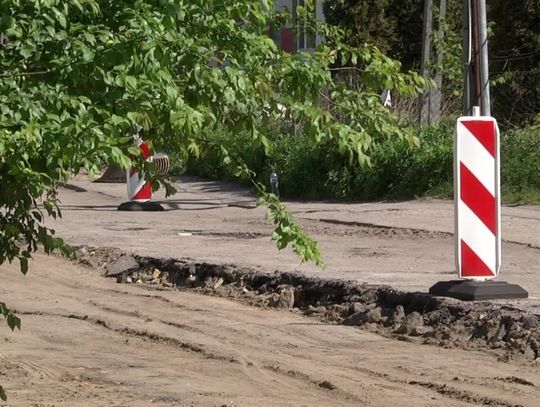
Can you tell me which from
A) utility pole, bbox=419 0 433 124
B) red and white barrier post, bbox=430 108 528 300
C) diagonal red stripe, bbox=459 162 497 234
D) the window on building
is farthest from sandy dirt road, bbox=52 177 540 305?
the window on building

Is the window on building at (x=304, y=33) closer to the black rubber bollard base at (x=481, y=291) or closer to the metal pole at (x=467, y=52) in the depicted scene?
the black rubber bollard base at (x=481, y=291)

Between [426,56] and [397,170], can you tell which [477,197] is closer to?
[397,170]

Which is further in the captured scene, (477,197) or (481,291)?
(477,197)

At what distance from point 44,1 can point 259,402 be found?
350 centimetres

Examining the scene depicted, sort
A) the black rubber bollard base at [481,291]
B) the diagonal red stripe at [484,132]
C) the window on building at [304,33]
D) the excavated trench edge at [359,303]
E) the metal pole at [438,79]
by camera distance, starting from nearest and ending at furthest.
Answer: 1. the window on building at [304,33]
2. the excavated trench edge at [359,303]
3. the black rubber bollard base at [481,291]
4. the diagonal red stripe at [484,132]
5. the metal pole at [438,79]

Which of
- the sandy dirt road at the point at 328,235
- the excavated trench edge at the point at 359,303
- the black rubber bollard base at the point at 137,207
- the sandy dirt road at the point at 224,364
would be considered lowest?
the sandy dirt road at the point at 224,364

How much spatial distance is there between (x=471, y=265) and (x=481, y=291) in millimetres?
250

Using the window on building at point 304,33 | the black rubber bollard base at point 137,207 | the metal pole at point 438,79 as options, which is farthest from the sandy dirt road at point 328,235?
the window on building at point 304,33

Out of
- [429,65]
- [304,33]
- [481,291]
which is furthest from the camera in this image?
[429,65]

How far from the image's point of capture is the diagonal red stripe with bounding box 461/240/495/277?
10.6 meters

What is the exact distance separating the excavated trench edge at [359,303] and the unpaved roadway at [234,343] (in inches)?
8.2

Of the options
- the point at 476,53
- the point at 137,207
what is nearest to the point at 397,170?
the point at 137,207

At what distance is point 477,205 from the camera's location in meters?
10.7

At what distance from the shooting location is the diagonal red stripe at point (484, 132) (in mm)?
10594
